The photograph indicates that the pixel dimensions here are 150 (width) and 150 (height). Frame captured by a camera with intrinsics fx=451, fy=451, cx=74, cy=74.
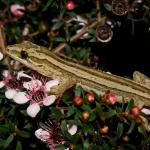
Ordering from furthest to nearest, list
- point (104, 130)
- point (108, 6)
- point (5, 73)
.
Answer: point (108, 6), point (5, 73), point (104, 130)

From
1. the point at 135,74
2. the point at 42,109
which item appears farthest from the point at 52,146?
the point at 135,74

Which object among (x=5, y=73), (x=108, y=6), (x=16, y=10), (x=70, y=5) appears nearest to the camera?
(x=5, y=73)

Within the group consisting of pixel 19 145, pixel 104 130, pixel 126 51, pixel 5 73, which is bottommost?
pixel 126 51

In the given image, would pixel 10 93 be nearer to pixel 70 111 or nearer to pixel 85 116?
pixel 70 111

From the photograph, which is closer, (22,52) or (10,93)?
(10,93)

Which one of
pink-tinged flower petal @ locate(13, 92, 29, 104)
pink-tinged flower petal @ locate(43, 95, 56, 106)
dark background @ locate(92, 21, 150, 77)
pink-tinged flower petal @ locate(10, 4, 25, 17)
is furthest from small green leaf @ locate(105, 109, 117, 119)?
pink-tinged flower petal @ locate(10, 4, 25, 17)

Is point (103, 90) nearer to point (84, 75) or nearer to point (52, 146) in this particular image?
point (84, 75)

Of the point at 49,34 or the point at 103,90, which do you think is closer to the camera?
the point at 103,90

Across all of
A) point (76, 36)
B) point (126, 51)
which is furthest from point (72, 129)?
point (126, 51)
